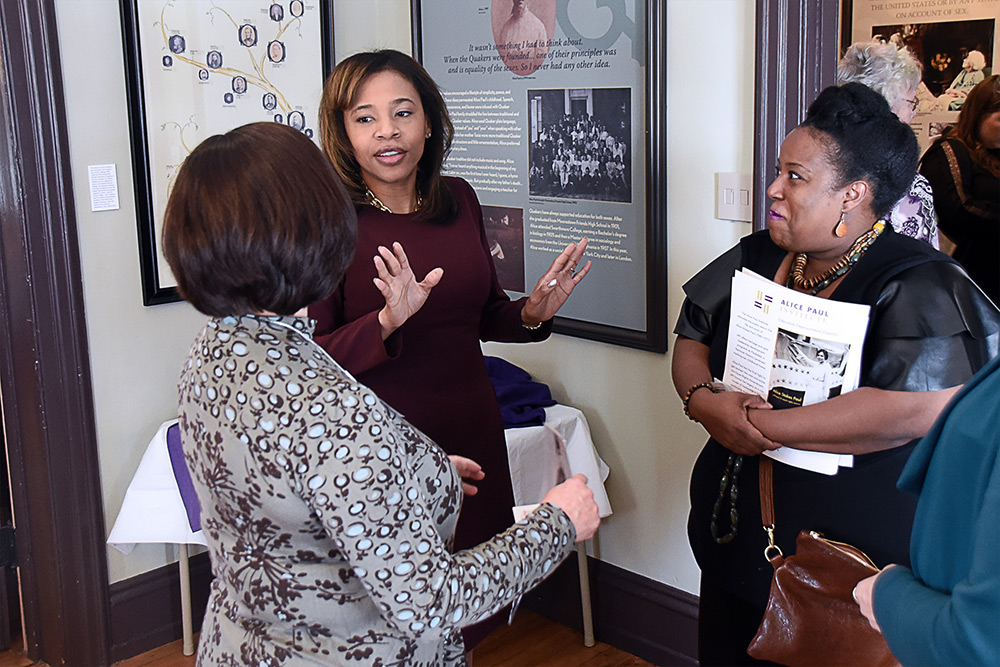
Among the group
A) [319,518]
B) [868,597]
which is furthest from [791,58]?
[319,518]

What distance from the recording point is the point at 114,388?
9.51 ft

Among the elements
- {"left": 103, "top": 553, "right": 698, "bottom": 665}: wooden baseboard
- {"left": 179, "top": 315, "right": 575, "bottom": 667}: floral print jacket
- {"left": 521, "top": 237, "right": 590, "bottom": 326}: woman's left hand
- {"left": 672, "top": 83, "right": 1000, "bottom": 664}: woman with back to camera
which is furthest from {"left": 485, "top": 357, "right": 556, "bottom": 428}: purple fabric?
{"left": 179, "top": 315, "right": 575, "bottom": 667}: floral print jacket

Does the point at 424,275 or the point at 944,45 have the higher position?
the point at 944,45

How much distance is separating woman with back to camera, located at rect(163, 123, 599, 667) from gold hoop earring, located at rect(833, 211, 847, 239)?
0.82 meters

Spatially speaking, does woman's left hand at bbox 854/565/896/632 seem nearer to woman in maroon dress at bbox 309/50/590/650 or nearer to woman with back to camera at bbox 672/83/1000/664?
woman with back to camera at bbox 672/83/1000/664

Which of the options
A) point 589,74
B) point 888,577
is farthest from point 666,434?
point 888,577

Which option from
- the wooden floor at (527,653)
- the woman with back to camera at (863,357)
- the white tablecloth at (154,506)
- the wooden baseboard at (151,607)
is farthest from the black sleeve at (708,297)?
the wooden baseboard at (151,607)

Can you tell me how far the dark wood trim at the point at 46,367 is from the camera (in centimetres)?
261

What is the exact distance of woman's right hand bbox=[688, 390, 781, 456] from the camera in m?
1.71

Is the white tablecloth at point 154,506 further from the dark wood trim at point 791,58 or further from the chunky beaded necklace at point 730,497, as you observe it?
the dark wood trim at point 791,58

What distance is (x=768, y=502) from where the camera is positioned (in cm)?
176

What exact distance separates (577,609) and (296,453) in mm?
2166

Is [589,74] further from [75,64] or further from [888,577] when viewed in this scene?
→ [888,577]

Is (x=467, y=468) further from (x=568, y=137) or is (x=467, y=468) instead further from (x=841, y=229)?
(x=568, y=137)
